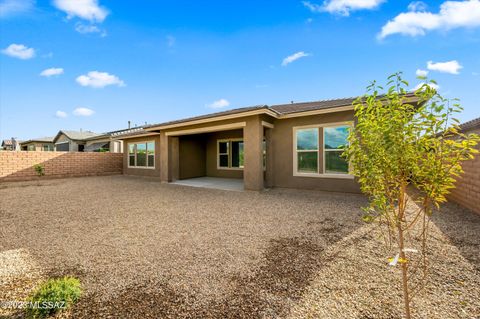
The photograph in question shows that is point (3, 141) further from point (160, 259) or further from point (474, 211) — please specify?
point (474, 211)

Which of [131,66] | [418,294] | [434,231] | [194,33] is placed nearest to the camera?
[418,294]

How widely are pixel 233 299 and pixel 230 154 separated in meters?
10.5

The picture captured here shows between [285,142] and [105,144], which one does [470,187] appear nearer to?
[285,142]

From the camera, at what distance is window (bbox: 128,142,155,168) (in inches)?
553

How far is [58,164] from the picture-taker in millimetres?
14094

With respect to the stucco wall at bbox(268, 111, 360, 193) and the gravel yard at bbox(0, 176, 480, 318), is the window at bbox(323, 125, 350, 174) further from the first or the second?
the gravel yard at bbox(0, 176, 480, 318)

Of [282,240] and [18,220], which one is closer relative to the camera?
[282,240]

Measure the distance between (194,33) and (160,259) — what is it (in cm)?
1161

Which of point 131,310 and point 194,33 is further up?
point 194,33

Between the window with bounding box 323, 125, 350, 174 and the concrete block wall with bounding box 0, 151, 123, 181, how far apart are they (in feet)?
52.2

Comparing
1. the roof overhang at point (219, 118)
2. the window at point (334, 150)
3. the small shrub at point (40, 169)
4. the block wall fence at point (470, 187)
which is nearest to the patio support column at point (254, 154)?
the roof overhang at point (219, 118)

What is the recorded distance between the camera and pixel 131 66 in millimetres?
15328

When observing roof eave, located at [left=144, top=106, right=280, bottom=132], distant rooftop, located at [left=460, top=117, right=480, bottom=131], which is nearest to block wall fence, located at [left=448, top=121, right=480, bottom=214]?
distant rooftop, located at [left=460, top=117, right=480, bottom=131]

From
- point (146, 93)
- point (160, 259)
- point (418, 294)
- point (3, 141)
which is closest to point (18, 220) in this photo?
point (160, 259)
